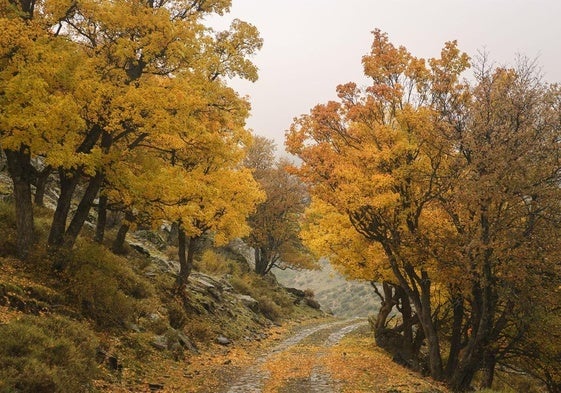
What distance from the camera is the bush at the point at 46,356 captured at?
7.32 meters

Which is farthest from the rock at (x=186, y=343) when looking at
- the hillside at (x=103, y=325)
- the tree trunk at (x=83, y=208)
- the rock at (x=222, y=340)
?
the tree trunk at (x=83, y=208)

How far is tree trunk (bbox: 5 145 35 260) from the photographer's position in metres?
13.2

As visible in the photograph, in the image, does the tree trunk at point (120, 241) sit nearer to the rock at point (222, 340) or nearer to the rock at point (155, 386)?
the rock at point (222, 340)

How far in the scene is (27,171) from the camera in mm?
13531

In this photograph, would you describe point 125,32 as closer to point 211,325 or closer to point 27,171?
point 27,171

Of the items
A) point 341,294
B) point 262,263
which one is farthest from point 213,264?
point 341,294

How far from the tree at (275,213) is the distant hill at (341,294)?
88.8ft

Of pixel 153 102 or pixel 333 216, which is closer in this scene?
pixel 153 102

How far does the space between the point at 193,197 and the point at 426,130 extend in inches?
327

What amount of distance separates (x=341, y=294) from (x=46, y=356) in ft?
289

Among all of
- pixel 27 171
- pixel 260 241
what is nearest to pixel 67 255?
pixel 27 171

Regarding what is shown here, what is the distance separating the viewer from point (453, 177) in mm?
14406

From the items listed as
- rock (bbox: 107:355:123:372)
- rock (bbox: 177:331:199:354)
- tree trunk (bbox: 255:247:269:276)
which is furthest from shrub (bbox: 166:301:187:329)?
tree trunk (bbox: 255:247:269:276)

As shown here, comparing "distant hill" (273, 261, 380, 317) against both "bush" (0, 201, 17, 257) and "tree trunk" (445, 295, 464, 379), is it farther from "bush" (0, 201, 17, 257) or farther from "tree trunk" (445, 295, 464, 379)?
"bush" (0, 201, 17, 257)
